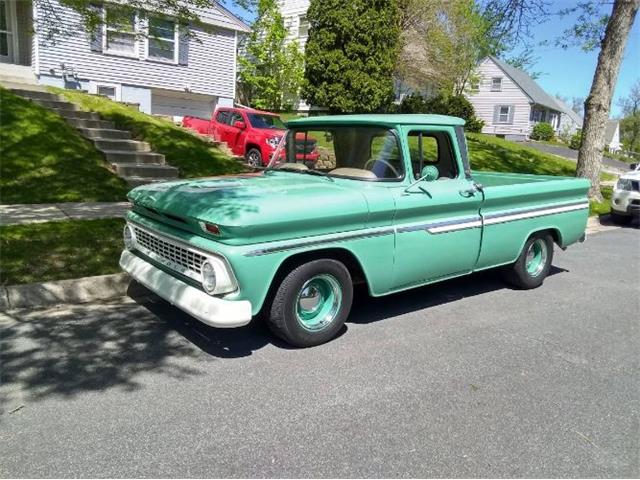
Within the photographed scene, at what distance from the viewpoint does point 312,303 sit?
14.2 ft

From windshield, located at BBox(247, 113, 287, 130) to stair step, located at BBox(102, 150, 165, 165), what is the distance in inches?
127

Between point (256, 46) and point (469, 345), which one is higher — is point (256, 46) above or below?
above

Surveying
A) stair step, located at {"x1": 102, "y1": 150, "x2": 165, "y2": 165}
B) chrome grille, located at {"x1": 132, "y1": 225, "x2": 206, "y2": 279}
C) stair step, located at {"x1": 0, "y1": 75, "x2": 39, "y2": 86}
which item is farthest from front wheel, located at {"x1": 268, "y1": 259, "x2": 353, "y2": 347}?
stair step, located at {"x1": 0, "y1": 75, "x2": 39, "y2": 86}

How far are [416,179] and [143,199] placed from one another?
2344 millimetres

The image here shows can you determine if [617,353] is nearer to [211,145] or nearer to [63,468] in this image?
[63,468]

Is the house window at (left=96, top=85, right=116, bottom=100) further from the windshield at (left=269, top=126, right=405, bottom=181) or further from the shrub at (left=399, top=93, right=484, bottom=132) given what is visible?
the windshield at (left=269, top=126, right=405, bottom=181)

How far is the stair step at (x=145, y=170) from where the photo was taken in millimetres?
9898

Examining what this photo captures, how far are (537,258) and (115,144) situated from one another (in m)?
8.25

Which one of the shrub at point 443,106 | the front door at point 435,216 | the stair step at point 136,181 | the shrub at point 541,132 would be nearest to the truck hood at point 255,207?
the front door at point 435,216

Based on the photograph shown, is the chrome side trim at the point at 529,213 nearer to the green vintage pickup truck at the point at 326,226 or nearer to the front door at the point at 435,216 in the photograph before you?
the green vintage pickup truck at the point at 326,226

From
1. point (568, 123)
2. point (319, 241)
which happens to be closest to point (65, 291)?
point (319, 241)

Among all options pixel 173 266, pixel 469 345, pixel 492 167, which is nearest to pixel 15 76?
pixel 492 167

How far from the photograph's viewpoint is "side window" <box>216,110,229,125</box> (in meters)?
14.2

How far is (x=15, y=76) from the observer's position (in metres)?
16.6
